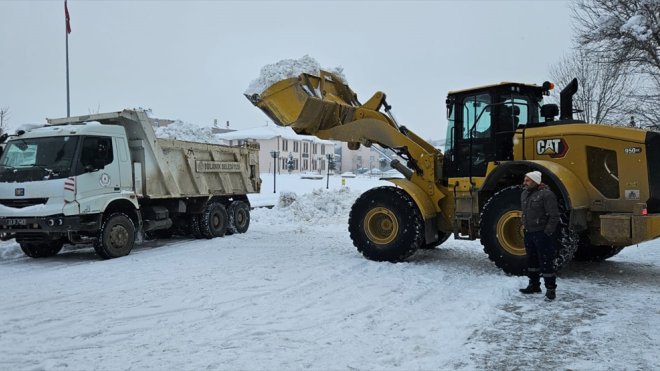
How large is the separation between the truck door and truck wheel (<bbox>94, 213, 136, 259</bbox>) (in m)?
0.41

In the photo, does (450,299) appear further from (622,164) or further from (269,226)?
(269,226)

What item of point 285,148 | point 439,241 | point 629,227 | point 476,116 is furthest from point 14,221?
point 285,148

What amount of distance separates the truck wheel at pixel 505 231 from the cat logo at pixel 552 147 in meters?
0.70

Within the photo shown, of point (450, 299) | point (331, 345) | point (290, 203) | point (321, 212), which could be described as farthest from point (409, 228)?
point (290, 203)

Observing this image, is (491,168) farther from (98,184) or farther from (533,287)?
(98,184)

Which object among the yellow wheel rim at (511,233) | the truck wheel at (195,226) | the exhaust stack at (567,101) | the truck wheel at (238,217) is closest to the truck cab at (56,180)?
the truck wheel at (195,226)

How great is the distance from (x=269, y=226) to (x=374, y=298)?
9.65 meters

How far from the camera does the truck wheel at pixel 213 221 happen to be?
1316 cm

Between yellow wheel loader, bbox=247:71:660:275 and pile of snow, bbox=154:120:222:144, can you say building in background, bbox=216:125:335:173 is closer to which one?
pile of snow, bbox=154:120:222:144

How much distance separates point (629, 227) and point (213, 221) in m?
9.44

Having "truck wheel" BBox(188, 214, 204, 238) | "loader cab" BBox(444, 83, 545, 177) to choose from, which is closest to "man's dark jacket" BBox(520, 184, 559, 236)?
"loader cab" BBox(444, 83, 545, 177)

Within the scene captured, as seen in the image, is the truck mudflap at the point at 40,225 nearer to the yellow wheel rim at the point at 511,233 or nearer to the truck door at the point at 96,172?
the truck door at the point at 96,172

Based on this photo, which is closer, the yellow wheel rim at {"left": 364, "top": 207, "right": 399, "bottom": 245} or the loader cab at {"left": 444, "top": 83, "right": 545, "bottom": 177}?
the loader cab at {"left": 444, "top": 83, "right": 545, "bottom": 177}

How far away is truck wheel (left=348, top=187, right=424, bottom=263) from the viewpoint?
919cm
